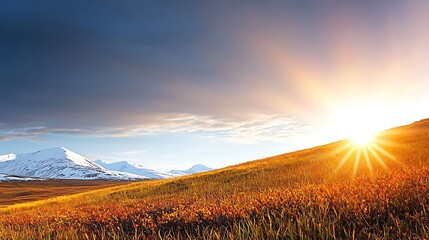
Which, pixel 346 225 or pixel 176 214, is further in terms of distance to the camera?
pixel 176 214

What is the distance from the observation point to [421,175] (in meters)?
6.27

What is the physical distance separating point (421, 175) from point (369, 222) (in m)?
2.59

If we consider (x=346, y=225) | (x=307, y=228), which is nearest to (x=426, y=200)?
(x=346, y=225)

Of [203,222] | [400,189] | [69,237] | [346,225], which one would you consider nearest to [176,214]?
[203,222]

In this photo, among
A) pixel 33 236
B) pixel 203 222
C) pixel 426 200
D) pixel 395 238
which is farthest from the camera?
pixel 33 236

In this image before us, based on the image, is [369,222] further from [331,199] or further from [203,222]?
[203,222]

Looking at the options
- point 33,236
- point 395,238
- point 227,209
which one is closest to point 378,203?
point 395,238

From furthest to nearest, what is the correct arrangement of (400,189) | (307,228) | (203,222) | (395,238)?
(203,222)
(400,189)
(307,228)
(395,238)

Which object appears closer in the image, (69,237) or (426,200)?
(426,200)

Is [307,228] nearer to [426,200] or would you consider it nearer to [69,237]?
[426,200]

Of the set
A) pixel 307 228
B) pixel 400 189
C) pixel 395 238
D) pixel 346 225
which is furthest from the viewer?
pixel 400 189

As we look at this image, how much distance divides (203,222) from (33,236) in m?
3.37

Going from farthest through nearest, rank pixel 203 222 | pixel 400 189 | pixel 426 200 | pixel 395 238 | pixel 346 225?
pixel 203 222 < pixel 400 189 < pixel 426 200 < pixel 346 225 < pixel 395 238

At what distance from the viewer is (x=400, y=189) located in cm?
541
